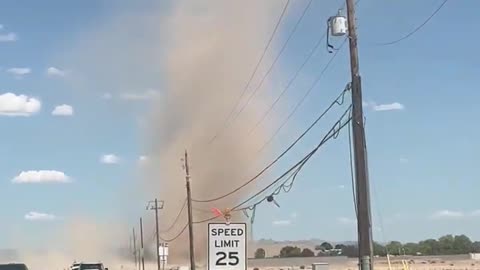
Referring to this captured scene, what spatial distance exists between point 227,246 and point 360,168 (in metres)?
7.84

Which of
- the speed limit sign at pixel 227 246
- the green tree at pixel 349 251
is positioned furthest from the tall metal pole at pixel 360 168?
the green tree at pixel 349 251

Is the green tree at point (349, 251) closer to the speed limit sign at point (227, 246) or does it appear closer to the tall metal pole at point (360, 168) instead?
the tall metal pole at point (360, 168)

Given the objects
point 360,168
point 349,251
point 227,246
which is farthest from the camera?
point 349,251

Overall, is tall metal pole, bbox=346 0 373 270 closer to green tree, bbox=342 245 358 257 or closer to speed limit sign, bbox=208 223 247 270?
speed limit sign, bbox=208 223 247 270

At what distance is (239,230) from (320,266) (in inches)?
369

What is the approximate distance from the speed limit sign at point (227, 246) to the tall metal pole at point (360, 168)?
6.28 metres

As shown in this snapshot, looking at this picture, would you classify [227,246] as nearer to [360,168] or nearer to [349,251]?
[360,168]

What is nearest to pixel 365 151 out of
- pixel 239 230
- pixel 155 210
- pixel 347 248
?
pixel 239 230

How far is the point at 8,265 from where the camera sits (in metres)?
29.5

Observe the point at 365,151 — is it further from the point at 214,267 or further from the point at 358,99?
the point at 214,267

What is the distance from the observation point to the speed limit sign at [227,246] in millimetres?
13273

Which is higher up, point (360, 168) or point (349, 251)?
point (360, 168)

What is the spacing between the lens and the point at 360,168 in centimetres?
2048

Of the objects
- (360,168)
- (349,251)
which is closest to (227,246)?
(360,168)
